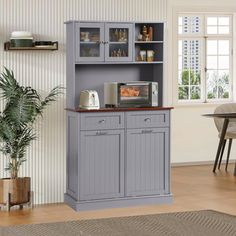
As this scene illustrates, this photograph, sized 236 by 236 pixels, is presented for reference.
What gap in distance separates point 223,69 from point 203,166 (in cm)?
150

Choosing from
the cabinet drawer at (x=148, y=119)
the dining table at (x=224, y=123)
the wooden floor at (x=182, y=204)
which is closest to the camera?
the wooden floor at (x=182, y=204)

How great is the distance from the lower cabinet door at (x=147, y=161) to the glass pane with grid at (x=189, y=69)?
9.87 ft

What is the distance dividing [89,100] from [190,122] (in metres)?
3.28

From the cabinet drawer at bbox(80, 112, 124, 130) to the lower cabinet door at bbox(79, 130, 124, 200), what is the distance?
0.17ft

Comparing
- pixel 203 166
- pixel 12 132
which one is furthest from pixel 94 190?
pixel 203 166

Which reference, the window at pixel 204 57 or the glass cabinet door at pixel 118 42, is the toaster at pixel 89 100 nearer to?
the glass cabinet door at pixel 118 42

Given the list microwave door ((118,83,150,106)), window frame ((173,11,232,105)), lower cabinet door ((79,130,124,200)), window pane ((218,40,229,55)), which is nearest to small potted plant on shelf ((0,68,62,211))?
lower cabinet door ((79,130,124,200))

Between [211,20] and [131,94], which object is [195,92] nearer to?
[211,20]

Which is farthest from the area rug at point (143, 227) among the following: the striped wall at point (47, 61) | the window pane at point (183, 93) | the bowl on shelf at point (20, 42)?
the window pane at point (183, 93)

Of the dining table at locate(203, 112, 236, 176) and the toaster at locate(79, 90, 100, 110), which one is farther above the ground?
the toaster at locate(79, 90, 100, 110)

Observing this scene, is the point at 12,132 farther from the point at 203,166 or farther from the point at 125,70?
the point at 203,166

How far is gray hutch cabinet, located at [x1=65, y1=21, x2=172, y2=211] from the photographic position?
259 inches

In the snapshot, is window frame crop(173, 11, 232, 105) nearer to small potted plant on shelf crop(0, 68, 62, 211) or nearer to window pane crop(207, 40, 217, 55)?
window pane crop(207, 40, 217, 55)

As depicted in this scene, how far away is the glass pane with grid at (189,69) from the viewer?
9.67m
